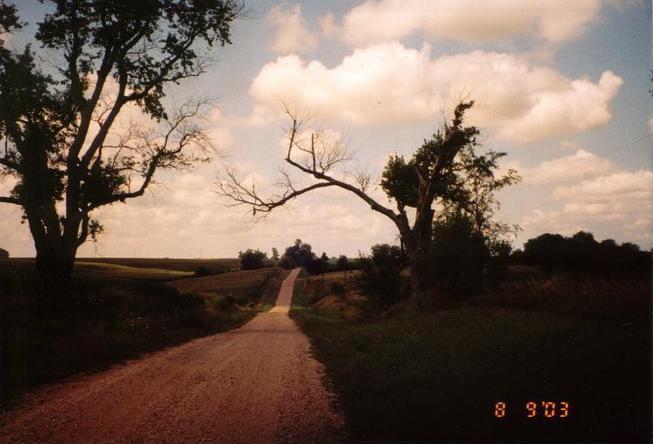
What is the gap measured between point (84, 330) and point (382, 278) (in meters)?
17.5

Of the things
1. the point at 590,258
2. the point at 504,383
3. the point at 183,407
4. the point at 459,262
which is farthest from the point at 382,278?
the point at 183,407

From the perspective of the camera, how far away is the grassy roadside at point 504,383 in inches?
214

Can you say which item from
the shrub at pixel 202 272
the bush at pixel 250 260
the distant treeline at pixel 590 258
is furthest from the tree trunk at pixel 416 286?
the bush at pixel 250 260

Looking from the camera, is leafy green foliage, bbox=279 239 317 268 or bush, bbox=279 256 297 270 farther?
leafy green foliage, bbox=279 239 317 268

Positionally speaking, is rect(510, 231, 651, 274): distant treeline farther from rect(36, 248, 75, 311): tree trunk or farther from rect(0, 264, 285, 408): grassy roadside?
rect(36, 248, 75, 311): tree trunk

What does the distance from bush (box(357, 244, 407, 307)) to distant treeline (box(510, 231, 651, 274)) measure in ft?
32.9

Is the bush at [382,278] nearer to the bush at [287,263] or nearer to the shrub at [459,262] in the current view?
the shrub at [459,262]

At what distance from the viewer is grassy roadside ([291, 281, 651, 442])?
17.9 ft

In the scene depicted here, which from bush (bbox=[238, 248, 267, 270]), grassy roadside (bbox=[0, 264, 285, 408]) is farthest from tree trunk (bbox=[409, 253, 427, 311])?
bush (bbox=[238, 248, 267, 270])

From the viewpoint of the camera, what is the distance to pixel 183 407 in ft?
22.5

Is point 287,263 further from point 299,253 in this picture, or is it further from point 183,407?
point 183,407

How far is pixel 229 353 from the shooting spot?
513 inches

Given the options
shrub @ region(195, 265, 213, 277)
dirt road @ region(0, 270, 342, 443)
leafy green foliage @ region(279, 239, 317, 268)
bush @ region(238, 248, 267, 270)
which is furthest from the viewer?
leafy green foliage @ region(279, 239, 317, 268)

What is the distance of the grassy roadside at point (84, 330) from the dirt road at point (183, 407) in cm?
92
